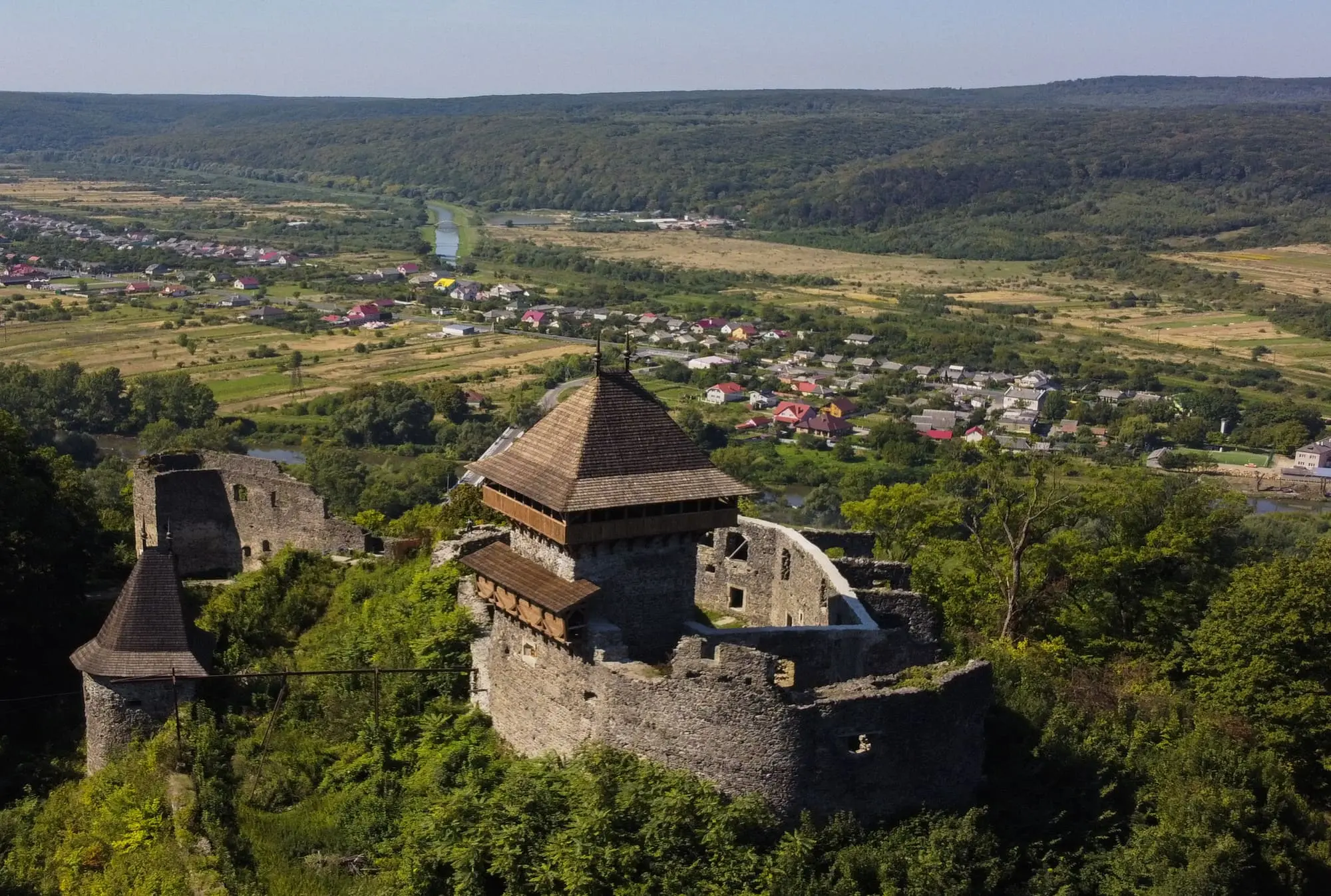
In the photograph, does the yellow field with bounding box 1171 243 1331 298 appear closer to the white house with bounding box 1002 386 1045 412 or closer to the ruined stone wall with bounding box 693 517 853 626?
the white house with bounding box 1002 386 1045 412

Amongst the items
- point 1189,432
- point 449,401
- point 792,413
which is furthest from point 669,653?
point 1189,432

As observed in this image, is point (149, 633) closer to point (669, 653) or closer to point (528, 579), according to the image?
point (528, 579)

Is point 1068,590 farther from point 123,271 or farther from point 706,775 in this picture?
point 123,271

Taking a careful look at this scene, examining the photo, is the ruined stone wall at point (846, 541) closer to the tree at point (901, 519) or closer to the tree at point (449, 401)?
the tree at point (901, 519)

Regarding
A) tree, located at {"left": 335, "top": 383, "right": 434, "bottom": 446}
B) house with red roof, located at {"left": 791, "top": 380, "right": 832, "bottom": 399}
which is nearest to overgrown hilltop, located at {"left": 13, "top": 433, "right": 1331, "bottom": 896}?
tree, located at {"left": 335, "top": 383, "right": 434, "bottom": 446}

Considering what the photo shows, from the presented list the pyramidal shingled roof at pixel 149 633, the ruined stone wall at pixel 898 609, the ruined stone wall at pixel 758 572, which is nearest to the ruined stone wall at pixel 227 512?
the pyramidal shingled roof at pixel 149 633

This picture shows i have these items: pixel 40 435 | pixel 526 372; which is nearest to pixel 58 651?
pixel 40 435
